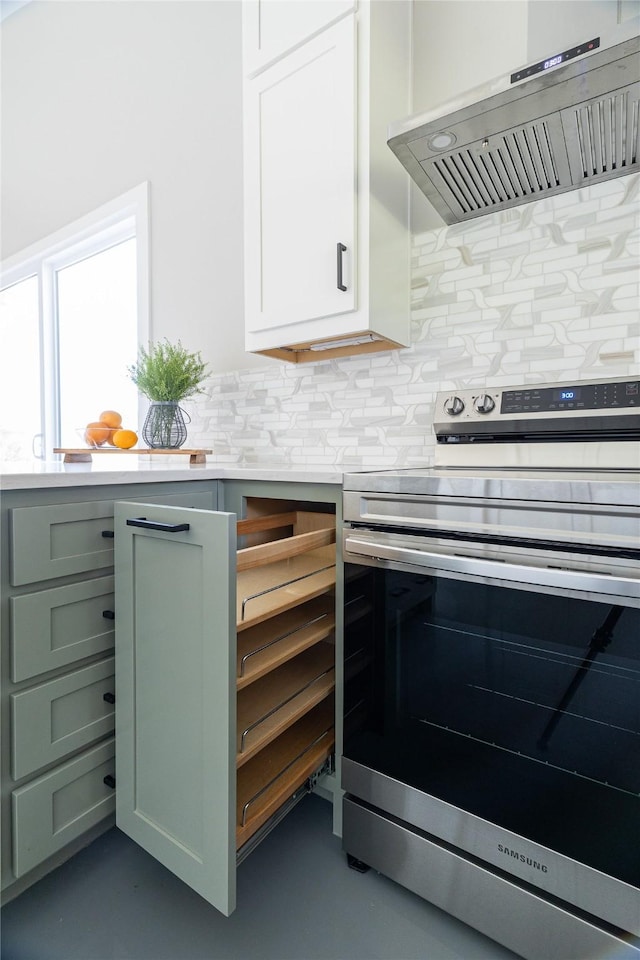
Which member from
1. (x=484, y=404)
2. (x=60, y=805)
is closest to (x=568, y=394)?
(x=484, y=404)

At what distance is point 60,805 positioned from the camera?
1122 millimetres

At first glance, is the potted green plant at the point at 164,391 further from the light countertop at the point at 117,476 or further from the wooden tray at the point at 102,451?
the light countertop at the point at 117,476

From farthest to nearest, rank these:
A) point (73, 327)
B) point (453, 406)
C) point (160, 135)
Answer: point (73, 327), point (160, 135), point (453, 406)

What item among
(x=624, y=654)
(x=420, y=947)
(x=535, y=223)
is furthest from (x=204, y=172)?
(x=420, y=947)

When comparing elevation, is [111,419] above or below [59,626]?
above

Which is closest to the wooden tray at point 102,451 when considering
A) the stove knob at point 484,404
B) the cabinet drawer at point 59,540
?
the cabinet drawer at point 59,540

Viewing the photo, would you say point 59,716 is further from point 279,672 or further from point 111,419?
point 111,419

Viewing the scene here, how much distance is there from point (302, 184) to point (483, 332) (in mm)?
738

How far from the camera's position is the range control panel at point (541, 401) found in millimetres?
1217

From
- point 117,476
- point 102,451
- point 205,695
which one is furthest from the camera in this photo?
point 102,451

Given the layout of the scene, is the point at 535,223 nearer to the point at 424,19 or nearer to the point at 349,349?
the point at 349,349

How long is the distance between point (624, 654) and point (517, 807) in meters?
0.39

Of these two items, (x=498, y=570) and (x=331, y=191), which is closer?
(x=498, y=570)

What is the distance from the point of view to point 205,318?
2.32 meters
